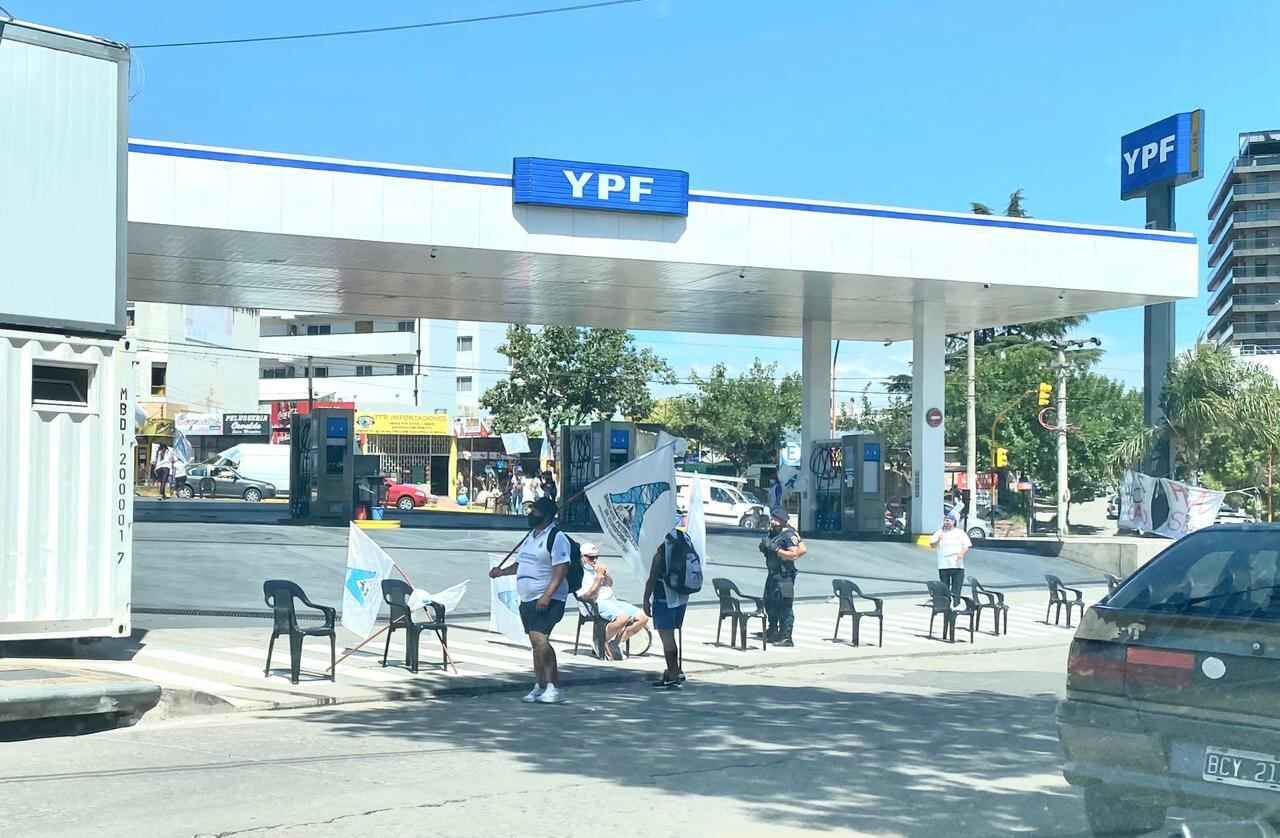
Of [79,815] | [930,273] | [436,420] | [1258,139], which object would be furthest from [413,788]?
[1258,139]

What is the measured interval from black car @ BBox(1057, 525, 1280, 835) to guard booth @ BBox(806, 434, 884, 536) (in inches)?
1020

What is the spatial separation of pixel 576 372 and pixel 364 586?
42.8 meters

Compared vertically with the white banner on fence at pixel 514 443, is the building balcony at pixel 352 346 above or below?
above

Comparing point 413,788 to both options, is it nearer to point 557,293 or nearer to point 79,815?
point 79,815

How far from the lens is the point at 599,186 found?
24.7 metres

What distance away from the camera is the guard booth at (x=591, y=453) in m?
32.2

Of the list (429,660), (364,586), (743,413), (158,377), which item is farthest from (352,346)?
(364,586)

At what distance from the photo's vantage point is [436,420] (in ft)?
212

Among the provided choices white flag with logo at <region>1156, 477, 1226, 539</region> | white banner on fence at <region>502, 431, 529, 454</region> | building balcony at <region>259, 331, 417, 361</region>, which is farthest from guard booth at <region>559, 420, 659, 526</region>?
building balcony at <region>259, 331, 417, 361</region>

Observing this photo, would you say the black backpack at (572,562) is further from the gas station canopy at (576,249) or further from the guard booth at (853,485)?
the guard booth at (853,485)

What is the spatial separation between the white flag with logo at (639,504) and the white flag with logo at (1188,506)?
2024 centimetres

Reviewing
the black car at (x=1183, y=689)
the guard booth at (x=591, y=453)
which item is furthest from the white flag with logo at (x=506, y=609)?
the guard booth at (x=591, y=453)

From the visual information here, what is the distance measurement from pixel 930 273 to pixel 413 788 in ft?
70.4

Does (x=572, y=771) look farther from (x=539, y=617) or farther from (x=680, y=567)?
(x=680, y=567)
